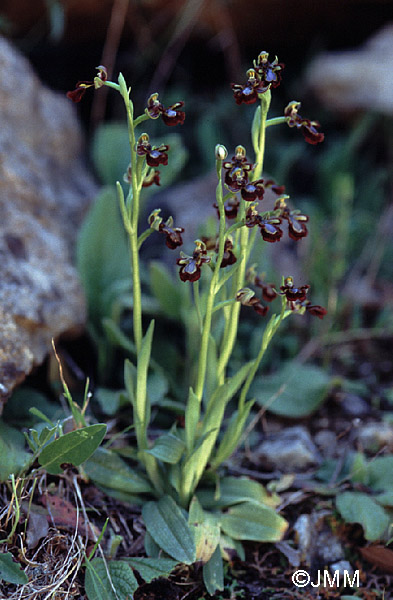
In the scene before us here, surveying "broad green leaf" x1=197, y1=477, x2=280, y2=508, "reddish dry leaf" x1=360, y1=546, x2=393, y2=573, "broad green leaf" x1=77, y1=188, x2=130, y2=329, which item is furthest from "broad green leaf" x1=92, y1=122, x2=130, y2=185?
"reddish dry leaf" x1=360, y1=546, x2=393, y2=573

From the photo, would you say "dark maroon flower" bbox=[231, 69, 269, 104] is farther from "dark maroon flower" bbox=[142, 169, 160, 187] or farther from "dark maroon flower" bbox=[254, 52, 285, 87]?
"dark maroon flower" bbox=[142, 169, 160, 187]

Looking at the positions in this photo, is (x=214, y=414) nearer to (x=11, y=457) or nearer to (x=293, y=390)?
(x=11, y=457)

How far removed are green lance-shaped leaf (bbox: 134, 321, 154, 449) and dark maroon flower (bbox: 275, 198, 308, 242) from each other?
50 centimetres

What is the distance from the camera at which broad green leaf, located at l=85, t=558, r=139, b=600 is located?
174cm

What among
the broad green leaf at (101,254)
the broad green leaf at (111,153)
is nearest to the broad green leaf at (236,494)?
the broad green leaf at (101,254)

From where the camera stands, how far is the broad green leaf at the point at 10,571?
5.38 ft

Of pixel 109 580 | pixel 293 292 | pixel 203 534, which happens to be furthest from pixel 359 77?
pixel 109 580

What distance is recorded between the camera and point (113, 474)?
1.99 m

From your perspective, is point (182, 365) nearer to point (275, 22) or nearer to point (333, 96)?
point (333, 96)

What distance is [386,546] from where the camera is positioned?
2021mm

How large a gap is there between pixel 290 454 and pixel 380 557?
498 mm

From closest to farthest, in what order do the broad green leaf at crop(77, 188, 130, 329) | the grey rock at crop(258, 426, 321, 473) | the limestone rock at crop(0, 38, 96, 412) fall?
the limestone rock at crop(0, 38, 96, 412)
the grey rock at crop(258, 426, 321, 473)
the broad green leaf at crop(77, 188, 130, 329)

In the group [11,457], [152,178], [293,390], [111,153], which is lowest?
[11,457]

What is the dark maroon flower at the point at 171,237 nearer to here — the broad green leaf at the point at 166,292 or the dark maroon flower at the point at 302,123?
the dark maroon flower at the point at 302,123
